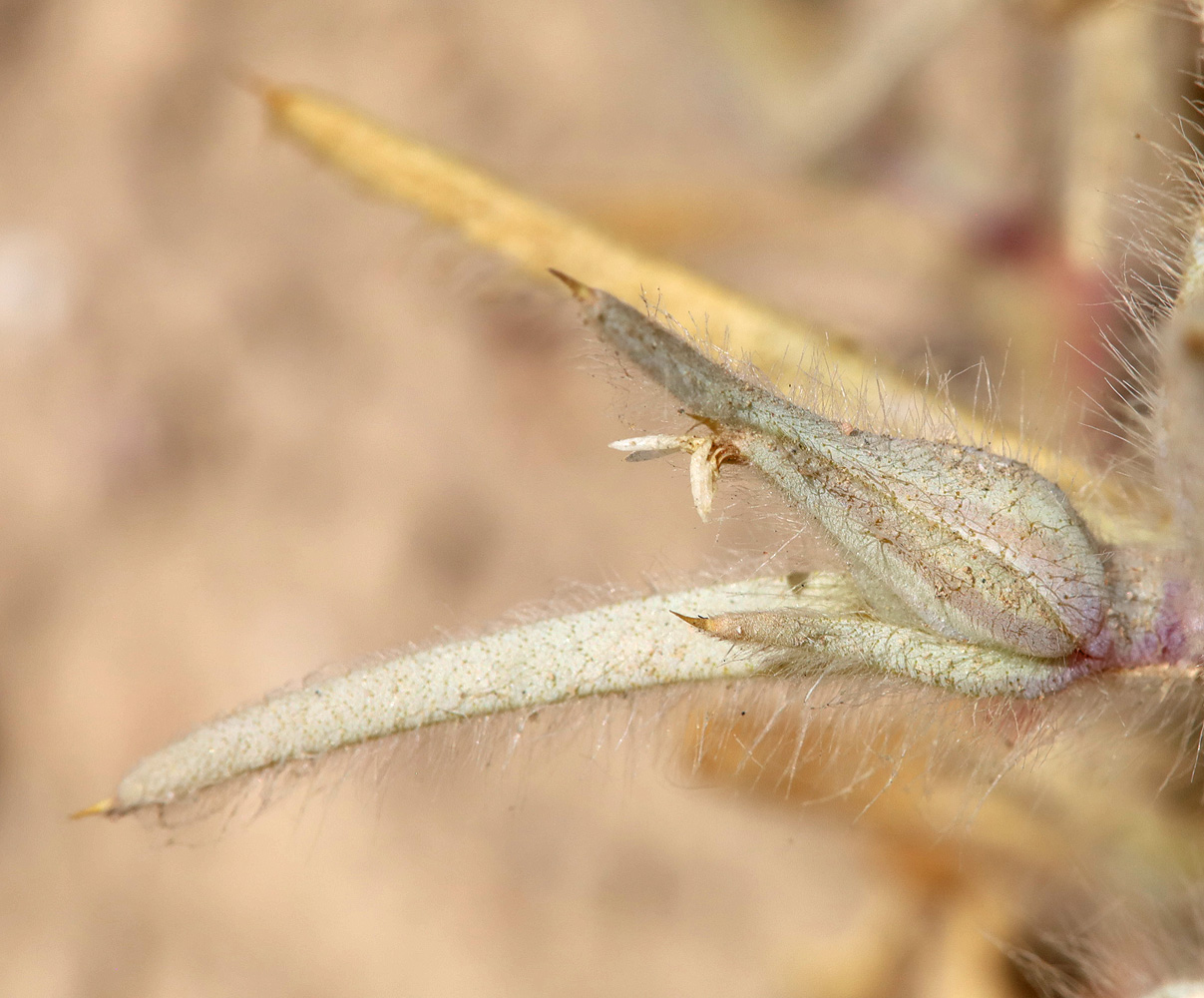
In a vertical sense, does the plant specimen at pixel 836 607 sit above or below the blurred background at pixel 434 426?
above

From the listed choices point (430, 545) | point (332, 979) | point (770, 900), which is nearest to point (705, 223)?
point (430, 545)

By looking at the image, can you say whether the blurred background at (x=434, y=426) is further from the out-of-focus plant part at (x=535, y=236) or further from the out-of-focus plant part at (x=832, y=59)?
the out-of-focus plant part at (x=535, y=236)

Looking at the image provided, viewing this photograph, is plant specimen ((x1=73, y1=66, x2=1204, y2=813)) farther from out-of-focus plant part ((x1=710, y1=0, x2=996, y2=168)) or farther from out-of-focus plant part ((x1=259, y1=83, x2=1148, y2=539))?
out-of-focus plant part ((x1=710, y1=0, x2=996, y2=168))

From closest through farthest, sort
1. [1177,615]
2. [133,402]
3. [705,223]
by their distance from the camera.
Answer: [1177,615], [705,223], [133,402]

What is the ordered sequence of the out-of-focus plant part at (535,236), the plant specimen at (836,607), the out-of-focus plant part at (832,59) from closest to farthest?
the plant specimen at (836,607) < the out-of-focus plant part at (535,236) < the out-of-focus plant part at (832,59)

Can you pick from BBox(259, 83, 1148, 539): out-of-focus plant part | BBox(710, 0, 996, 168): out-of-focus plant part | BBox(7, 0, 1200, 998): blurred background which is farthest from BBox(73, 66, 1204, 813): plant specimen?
BBox(710, 0, 996, 168): out-of-focus plant part

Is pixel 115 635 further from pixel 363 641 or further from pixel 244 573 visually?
pixel 363 641

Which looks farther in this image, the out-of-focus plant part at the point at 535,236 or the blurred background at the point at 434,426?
the blurred background at the point at 434,426

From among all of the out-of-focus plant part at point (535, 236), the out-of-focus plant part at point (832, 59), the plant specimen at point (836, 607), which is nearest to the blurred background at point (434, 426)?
the out-of-focus plant part at point (832, 59)
